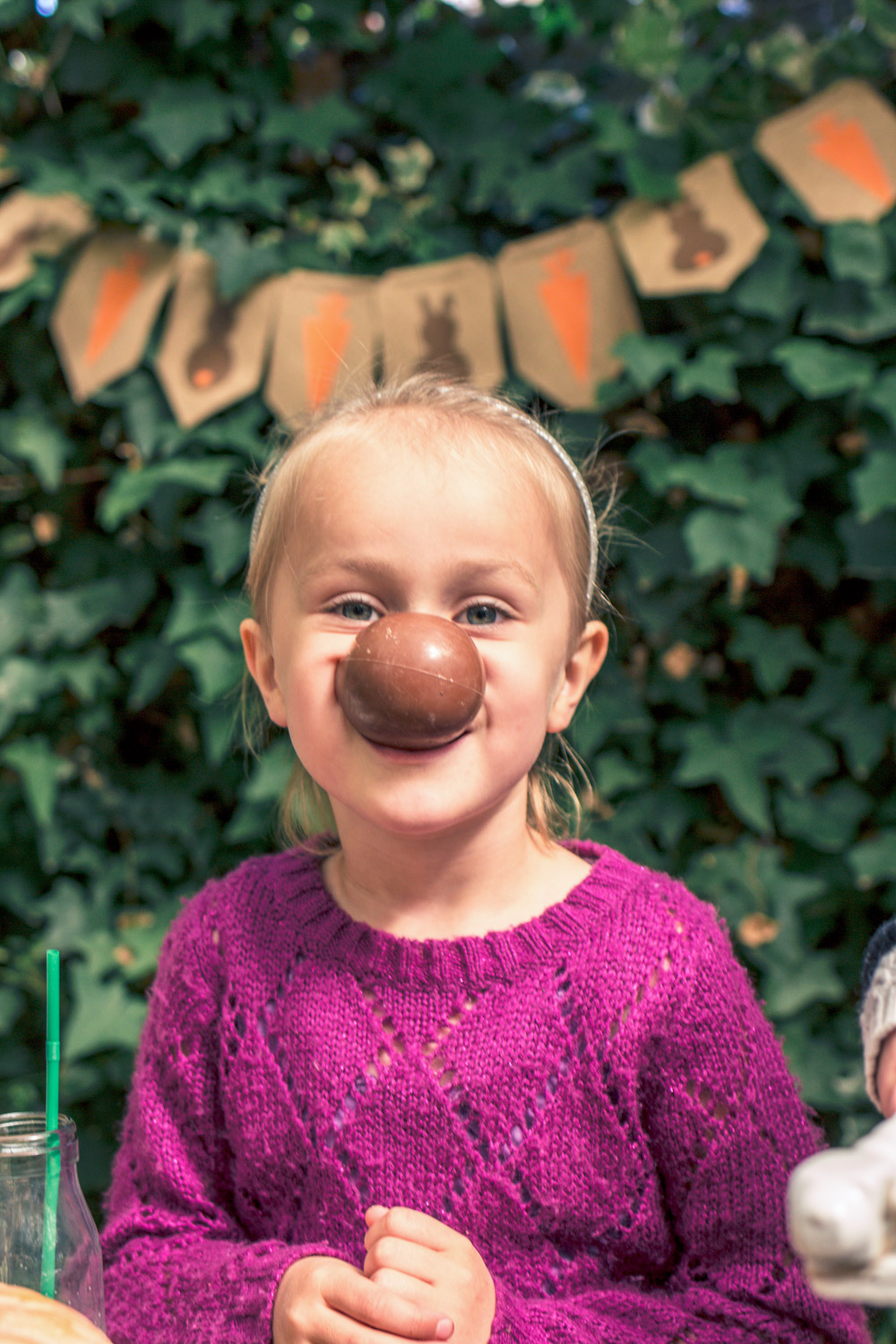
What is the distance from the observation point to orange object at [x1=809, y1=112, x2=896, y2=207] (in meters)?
1.43

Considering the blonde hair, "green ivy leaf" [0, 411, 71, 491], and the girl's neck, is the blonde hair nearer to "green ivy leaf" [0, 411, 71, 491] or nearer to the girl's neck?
the girl's neck

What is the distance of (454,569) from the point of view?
75 centimetres

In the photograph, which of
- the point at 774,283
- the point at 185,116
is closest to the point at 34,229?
the point at 185,116

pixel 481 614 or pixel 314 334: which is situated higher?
pixel 481 614

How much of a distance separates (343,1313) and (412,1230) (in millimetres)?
56

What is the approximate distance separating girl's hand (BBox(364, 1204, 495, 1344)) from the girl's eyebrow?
1.22 ft

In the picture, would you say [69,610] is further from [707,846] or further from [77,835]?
[707,846]

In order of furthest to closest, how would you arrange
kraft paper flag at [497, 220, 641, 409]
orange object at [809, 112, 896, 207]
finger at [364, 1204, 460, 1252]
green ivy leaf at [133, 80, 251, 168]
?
green ivy leaf at [133, 80, 251, 168] < kraft paper flag at [497, 220, 641, 409] < orange object at [809, 112, 896, 207] < finger at [364, 1204, 460, 1252]

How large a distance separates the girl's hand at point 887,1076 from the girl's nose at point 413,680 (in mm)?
297

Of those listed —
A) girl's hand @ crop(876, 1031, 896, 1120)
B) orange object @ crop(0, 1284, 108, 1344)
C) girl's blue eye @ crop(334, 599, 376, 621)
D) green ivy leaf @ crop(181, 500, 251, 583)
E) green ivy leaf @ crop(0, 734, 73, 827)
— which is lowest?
green ivy leaf @ crop(0, 734, 73, 827)

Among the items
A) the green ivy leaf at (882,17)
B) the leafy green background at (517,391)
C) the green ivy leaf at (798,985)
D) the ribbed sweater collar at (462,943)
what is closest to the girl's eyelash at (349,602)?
the ribbed sweater collar at (462,943)

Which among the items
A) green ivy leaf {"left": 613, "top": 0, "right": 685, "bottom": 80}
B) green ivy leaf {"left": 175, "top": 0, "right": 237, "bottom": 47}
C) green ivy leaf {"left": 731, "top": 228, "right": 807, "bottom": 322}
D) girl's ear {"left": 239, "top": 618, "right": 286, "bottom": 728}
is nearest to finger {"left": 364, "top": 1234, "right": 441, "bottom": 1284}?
girl's ear {"left": 239, "top": 618, "right": 286, "bottom": 728}

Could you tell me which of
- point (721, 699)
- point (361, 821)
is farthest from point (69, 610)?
point (361, 821)

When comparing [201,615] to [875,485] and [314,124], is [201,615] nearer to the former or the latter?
[314,124]
